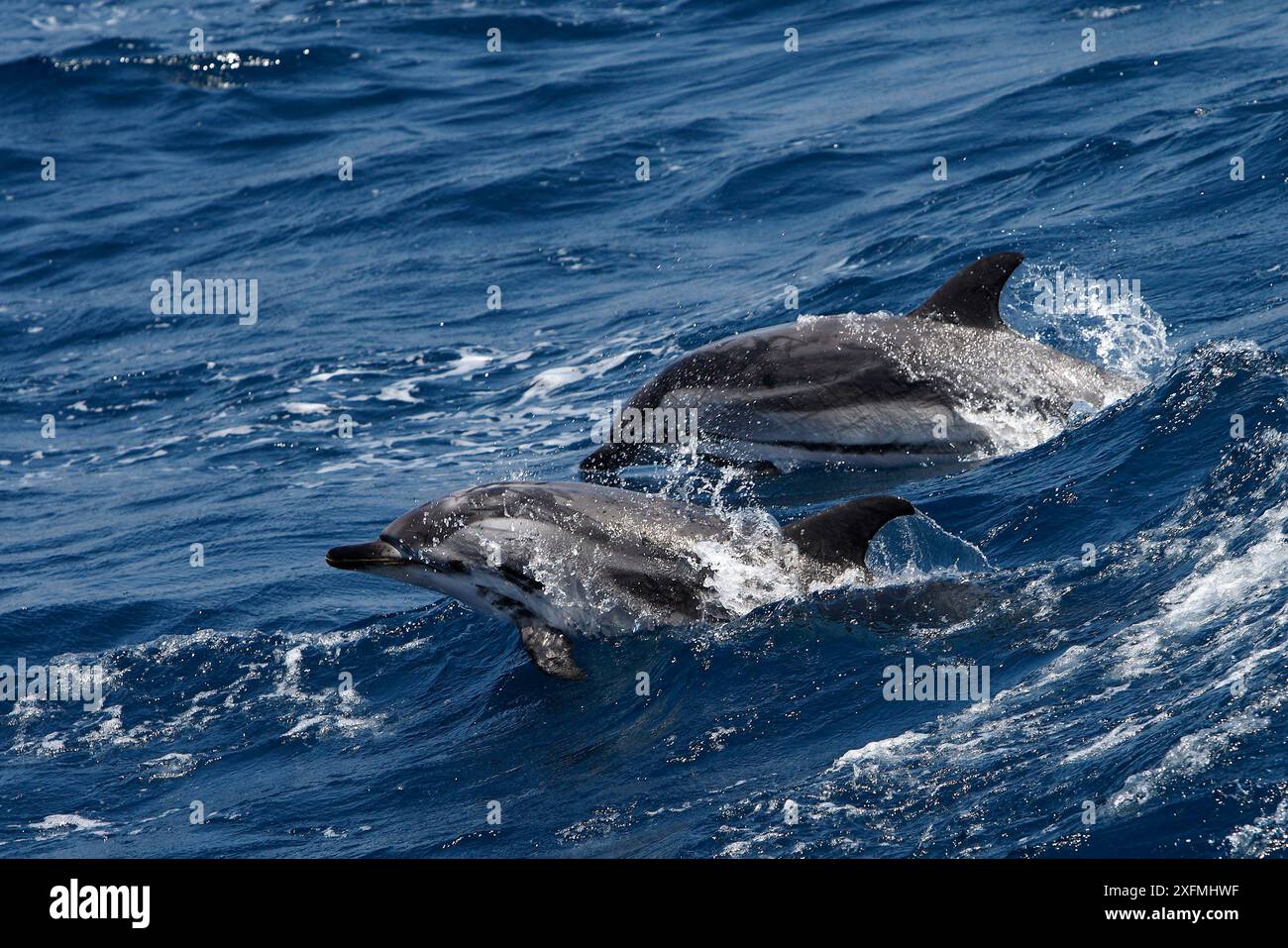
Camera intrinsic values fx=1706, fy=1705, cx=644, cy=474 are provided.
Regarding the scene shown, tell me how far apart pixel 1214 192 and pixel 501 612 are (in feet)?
37.8

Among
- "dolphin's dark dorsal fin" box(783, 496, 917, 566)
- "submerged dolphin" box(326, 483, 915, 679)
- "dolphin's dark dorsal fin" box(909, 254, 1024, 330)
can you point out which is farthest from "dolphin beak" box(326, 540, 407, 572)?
"dolphin's dark dorsal fin" box(909, 254, 1024, 330)

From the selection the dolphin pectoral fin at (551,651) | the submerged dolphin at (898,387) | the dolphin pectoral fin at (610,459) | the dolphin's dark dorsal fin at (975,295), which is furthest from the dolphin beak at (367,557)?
the dolphin's dark dorsal fin at (975,295)

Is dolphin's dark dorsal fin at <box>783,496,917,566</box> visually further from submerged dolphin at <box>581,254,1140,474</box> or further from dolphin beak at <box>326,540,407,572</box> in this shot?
submerged dolphin at <box>581,254,1140,474</box>

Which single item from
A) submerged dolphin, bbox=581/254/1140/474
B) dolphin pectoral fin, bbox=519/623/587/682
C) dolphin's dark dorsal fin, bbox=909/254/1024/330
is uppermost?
dolphin's dark dorsal fin, bbox=909/254/1024/330

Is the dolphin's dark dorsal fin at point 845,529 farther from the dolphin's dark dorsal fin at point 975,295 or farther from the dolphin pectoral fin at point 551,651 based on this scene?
the dolphin's dark dorsal fin at point 975,295

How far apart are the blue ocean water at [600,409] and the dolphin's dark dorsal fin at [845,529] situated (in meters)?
0.29

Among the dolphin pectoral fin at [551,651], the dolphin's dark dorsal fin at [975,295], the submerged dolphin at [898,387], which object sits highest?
the dolphin's dark dorsal fin at [975,295]

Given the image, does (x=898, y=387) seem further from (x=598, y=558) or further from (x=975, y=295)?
(x=598, y=558)

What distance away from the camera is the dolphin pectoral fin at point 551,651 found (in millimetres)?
10414

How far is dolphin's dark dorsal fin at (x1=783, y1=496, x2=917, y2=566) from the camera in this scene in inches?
408

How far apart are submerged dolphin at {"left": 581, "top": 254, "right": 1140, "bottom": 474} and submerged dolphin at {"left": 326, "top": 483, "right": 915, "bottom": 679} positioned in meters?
2.74

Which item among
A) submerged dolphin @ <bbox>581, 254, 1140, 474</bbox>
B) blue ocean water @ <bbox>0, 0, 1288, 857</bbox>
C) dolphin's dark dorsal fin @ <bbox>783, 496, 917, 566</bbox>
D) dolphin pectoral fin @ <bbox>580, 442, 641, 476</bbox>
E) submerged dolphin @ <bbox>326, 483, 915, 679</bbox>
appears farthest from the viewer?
dolphin pectoral fin @ <bbox>580, 442, 641, 476</bbox>

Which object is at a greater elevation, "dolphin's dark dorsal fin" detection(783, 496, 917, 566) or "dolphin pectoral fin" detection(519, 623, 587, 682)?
"dolphin's dark dorsal fin" detection(783, 496, 917, 566)

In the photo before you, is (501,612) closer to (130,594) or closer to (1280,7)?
(130,594)
